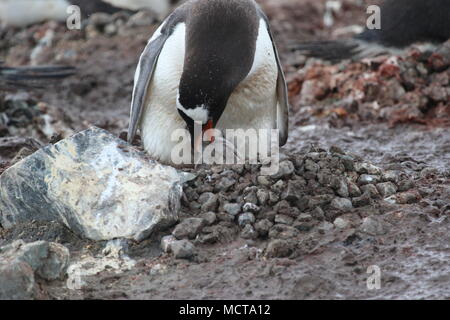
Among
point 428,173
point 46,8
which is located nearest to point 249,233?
point 428,173

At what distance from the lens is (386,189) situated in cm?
455

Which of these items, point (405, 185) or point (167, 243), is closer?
point (167, 243)

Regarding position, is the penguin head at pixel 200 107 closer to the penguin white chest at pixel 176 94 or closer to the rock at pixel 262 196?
the penguin white chest at pixel 176 94

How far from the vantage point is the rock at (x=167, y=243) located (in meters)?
4.04

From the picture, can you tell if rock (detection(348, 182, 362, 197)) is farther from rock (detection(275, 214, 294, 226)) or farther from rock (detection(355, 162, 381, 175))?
rock (detection(275, 214, 294, 226))

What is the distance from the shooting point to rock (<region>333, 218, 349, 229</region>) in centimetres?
419

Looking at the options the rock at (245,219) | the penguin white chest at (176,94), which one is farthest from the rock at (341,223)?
the penguin white chest at (176,94)

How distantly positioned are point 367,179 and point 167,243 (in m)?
1.31

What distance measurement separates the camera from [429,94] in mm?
6930

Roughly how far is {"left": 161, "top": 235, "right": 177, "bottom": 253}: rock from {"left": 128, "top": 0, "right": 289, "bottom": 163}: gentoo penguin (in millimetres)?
849

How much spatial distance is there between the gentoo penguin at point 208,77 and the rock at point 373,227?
1140mm

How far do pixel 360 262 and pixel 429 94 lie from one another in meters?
3.43

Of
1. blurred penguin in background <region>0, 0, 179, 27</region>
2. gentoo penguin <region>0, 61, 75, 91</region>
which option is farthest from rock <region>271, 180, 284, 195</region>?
blurred penguin in background <region>0, 0, 179, 27</region>

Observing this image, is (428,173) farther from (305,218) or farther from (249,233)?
(249,233)
